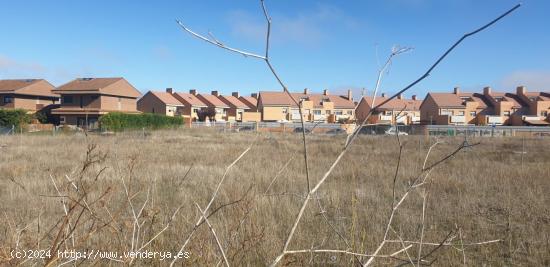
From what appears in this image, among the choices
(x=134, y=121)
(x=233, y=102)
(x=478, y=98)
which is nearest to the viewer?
(x=134, y=121)

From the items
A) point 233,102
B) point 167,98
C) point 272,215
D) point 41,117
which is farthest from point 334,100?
point 272,215

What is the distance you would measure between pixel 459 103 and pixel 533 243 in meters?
63.1

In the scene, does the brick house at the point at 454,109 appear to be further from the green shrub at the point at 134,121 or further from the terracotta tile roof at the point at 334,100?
the green shrub at the point at 134,121

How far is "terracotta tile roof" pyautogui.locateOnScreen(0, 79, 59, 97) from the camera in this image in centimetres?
4640

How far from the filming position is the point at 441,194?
7832mm

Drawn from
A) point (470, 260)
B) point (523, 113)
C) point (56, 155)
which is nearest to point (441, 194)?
point (470, 260)

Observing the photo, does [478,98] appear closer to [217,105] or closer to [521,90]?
[521,90]

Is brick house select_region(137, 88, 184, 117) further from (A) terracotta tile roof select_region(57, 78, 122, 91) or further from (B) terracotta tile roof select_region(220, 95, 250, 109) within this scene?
(A) terracotta tile roof select_region(57, 78, 122, 91)

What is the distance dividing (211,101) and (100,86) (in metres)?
25.5

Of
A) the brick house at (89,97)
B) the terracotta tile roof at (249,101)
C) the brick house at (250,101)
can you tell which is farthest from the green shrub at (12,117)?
the terracotta tile roof at (249,101)

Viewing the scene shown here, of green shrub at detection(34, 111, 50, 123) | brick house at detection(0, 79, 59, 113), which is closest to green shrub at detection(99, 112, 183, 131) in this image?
green shrub at detection(34, 111, 50, 123)

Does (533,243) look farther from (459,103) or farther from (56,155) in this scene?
(459,103)

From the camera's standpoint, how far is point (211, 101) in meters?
69.2

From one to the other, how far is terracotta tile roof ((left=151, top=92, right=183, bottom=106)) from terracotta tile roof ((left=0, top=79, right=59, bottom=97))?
14.1 m
